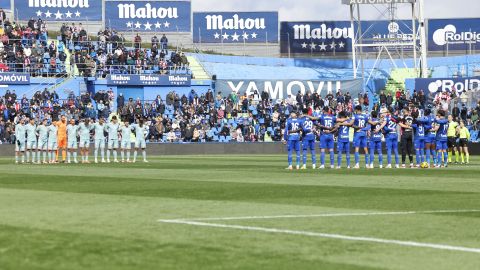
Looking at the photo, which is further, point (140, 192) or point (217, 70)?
point (217, 70)

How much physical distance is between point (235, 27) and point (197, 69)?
1145 centimetres

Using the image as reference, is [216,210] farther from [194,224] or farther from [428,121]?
[428,121]

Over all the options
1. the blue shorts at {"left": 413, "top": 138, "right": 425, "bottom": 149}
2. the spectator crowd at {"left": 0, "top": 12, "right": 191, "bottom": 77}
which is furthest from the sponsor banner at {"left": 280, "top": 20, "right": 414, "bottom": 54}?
the blue shorts at {"left": 413, "top": 138, "right": 425, "bottom": 149}

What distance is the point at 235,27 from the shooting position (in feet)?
272

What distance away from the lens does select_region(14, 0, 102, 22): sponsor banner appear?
247 ft

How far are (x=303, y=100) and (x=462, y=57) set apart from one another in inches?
791

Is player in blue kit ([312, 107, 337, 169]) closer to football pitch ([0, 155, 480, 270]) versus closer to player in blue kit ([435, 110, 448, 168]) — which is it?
player in blue kit ([435, 110, 448, 168])

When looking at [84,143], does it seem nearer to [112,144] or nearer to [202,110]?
[112,144]

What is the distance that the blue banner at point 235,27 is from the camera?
269 ft

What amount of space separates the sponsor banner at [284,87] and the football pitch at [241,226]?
47.8 m

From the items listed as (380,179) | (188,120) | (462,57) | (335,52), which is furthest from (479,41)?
(380,179)

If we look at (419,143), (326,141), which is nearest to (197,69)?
(419,143)

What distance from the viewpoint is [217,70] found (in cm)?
7581

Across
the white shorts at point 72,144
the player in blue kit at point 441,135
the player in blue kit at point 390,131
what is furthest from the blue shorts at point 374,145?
the white shorts at point 72,144
